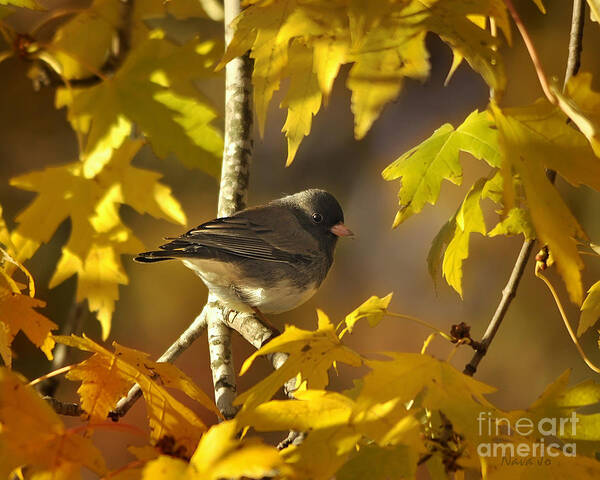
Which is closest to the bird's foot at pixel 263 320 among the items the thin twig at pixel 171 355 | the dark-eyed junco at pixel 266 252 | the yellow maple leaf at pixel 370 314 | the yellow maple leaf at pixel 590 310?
the dark-eyed junco at pixel 266 252

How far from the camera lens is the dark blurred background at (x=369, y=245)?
9.16ft

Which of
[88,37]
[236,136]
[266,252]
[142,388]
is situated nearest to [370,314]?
[142,388]

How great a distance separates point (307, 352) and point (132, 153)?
86 cm

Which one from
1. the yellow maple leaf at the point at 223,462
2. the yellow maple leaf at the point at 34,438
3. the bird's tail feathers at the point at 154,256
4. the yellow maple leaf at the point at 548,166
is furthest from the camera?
the bird's tail feathers at the point at 154,256

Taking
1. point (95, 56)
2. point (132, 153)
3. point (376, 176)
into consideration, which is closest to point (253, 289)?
point (132, 153)

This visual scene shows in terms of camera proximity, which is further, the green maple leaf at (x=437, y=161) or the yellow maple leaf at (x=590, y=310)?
the green maple leaf at (x=437, y=161)

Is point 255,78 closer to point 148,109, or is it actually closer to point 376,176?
point 148,109

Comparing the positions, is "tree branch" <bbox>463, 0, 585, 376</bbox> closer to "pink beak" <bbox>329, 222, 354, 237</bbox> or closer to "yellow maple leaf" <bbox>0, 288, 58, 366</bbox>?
"yellow maple leaf" <bbox>0, 288, 58, 366</bbox>

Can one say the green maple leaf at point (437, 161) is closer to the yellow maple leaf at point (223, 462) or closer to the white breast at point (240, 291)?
the white breast at point (240, 291)

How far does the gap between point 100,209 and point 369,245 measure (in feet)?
5.16

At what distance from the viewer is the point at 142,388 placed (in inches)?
45.4

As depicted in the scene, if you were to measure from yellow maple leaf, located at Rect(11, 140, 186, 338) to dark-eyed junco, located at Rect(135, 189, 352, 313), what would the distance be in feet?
0.32

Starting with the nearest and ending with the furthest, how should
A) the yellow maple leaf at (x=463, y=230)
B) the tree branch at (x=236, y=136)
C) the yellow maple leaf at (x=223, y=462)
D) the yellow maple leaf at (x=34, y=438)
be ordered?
the yellow maple leaf at (x=223, y=462), the yellow maple leaf at (x=34, y=438), the yellow maple leaf at (x=463, y=230), the tree branch at (x=236, y=136)

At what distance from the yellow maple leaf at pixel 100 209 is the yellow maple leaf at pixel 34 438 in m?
0.82
